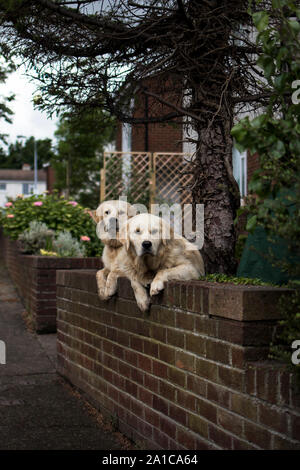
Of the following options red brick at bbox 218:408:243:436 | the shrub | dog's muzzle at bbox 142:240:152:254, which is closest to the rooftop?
the shrub

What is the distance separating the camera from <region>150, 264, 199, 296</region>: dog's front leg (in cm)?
405

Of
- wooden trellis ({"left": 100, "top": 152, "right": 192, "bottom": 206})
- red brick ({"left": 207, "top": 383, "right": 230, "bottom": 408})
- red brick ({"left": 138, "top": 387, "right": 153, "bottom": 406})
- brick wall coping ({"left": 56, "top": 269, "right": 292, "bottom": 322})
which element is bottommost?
red brick ({"left": 138, "top": 387, "right": 153, "bottom": 406})

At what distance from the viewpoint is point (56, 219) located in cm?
1134

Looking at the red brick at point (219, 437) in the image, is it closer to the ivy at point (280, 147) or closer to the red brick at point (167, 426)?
the red brick at point (167, 426)

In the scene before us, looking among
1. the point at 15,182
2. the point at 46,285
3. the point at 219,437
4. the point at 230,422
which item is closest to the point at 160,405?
the point at 219,437

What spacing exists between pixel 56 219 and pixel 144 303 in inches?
289

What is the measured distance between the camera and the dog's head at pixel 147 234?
404 cm

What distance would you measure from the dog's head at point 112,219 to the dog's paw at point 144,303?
831mm

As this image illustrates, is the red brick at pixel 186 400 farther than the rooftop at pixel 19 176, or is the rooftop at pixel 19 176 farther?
the rooftop at pixel 19 176

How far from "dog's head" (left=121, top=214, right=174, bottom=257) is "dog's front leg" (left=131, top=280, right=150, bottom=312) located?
0.30 meters

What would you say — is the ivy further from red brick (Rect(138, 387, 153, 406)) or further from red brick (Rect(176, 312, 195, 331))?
red brick (Rect(138, 387, 153, 406))

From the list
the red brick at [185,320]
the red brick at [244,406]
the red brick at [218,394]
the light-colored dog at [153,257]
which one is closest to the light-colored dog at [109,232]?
the light-colored dog at [153,257]

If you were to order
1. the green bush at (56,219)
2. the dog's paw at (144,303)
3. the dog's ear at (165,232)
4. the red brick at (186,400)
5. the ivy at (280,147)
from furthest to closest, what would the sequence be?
the green bush at (56,219) → the dog's paw at (144,303) → the dog's ear at (165,232) → the red brick at (186,400) → the ivy at (280,147)
